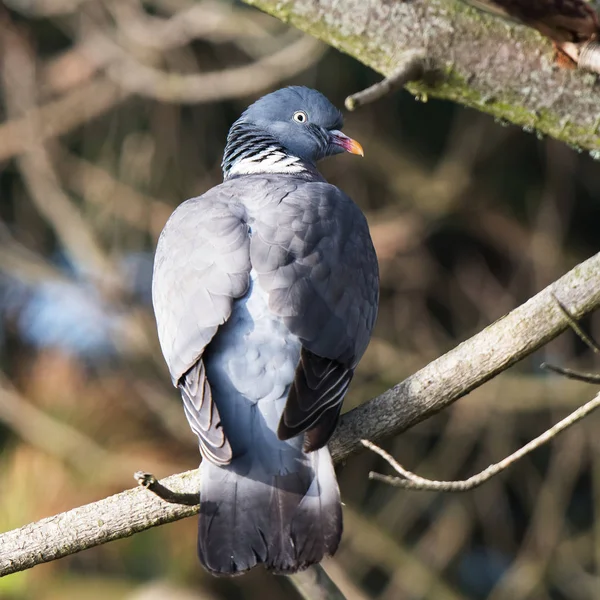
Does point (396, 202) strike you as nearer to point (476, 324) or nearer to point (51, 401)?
point (476, 324)

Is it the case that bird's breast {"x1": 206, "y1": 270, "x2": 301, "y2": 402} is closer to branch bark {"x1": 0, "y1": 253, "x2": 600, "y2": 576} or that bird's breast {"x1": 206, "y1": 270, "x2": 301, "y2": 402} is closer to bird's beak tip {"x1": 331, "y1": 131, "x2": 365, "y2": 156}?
branch bark {"x1": 0, "y1": 253, "x2": 600, "y2": 576}

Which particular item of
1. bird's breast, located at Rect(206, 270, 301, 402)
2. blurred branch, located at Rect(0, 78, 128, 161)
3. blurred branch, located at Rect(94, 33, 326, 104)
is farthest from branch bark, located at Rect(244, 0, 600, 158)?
blurred branch, located at Rect(0, 78, 128, 161)

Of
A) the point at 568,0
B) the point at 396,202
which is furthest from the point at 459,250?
the point at 568,0

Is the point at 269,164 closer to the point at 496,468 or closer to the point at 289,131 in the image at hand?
the point at 289,131

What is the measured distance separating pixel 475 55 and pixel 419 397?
40.8 inches

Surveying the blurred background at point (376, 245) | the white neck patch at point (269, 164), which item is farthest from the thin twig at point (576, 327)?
the blurred background at point (376, 245)

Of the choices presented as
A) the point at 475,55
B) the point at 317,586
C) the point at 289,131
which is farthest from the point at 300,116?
the point at 317,586

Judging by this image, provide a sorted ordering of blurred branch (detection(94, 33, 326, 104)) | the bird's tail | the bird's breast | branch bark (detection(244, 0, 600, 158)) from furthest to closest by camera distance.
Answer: blurred branch (detection(94, 33, 326, 104))
branch bark (detection(244, 0, 600, 158))
the bird's breast
the bird's tail

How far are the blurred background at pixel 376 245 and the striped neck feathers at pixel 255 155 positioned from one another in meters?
1.30

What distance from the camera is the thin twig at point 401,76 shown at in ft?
8.05

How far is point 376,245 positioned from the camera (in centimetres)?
583

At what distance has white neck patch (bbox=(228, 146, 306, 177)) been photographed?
387 cm

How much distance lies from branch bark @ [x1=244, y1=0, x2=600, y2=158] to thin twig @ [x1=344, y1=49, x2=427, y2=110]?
4 cm

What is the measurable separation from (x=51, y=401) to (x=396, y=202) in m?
2.31
